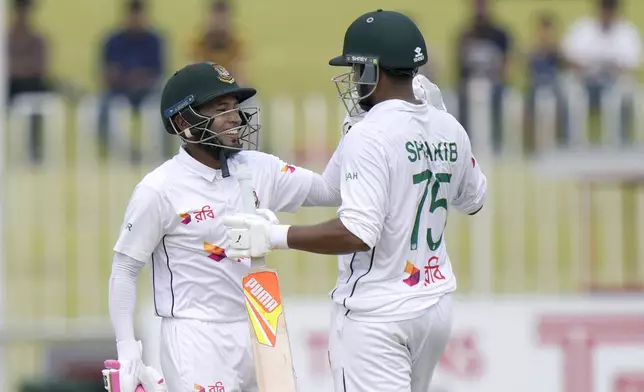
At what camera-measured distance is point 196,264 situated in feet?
21.3

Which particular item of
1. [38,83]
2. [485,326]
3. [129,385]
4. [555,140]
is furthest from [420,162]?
[38,83]

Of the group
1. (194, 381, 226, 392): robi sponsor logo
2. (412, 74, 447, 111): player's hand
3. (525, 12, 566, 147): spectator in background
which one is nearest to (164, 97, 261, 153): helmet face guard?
(412, 74, 447, 111): player's hand

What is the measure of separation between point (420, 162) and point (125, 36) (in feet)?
24.2

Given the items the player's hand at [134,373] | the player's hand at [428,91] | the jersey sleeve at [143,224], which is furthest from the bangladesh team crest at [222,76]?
the player's hand at [134,373]

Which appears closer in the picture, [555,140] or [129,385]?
[129,385]

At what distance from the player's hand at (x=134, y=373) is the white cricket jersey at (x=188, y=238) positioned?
0.20 metres

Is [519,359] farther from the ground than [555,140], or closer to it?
closer to it

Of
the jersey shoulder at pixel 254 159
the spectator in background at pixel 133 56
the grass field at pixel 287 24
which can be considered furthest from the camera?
the grass field at pixel 287 24

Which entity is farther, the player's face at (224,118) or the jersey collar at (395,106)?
the player's face at (224,118)

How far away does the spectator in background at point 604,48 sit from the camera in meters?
12.8

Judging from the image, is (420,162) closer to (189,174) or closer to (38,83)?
(189,174)

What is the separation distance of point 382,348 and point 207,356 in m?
0.72

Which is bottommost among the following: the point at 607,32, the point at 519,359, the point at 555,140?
the point at 519,359

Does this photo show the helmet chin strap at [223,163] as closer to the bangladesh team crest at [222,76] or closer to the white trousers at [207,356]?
the bangladesh team crest at [222,76]
